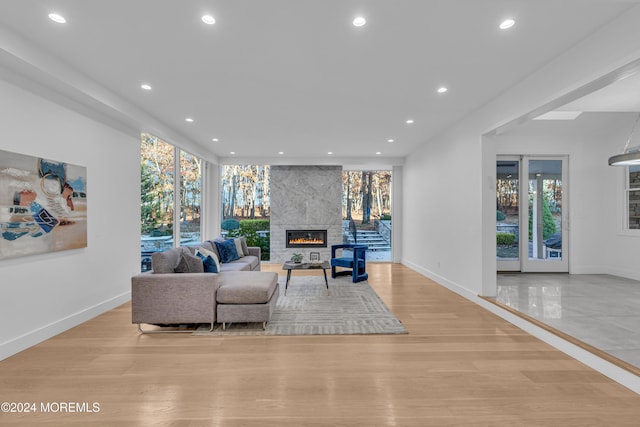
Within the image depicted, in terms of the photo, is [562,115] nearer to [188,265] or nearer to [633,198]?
[633,198]

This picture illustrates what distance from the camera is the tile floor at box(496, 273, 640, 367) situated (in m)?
2.88

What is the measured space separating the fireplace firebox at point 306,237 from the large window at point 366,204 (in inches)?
45.1

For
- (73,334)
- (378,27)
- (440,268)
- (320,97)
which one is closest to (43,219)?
(73,334)

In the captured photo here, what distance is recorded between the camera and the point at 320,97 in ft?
13.0

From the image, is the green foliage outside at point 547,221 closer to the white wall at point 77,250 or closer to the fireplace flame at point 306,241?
the fireplace flame at point 306,241

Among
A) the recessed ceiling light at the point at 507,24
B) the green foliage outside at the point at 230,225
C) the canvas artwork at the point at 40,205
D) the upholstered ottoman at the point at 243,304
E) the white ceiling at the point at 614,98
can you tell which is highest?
the recessed ceiling light at the point at 507,24

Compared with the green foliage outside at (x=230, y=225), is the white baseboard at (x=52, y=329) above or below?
below

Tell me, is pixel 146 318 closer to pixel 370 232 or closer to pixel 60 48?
pixel 60 48

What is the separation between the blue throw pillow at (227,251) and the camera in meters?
5.57

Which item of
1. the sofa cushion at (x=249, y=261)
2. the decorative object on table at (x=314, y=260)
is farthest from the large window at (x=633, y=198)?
the sofa cushion at (x=249, y=261)

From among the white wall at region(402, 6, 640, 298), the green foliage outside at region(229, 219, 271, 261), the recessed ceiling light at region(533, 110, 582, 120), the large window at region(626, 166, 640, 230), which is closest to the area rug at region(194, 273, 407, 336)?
the white wall at region(402, 6, 640, 298)

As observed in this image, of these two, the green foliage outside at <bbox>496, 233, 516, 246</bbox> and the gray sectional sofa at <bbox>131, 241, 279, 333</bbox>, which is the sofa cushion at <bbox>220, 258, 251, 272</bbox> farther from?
the green foliage outside at <bbox>496, 233, 516, 246</bbox>

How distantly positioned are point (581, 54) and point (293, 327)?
151 inches

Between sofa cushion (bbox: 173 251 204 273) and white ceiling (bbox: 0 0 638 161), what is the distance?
203 cm
